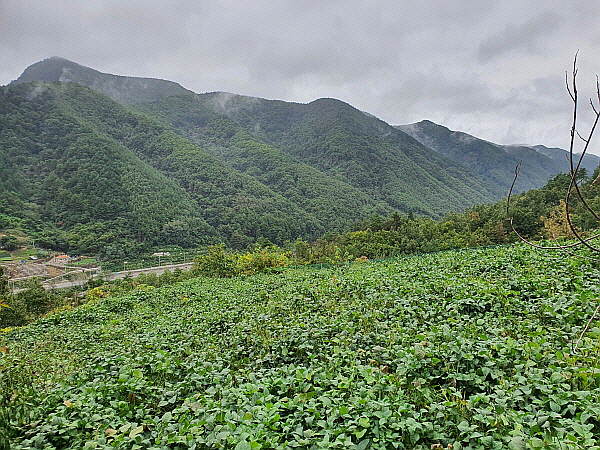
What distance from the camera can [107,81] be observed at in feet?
614

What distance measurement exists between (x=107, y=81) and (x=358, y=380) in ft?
760

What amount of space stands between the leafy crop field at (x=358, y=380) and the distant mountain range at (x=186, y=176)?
35.2m

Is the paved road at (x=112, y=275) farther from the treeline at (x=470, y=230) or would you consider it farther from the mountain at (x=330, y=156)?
the mountain at (x=330, y=156)

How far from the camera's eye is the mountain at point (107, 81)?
6745 inches

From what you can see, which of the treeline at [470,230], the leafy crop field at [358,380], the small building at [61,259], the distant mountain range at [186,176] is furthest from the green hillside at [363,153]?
the leafy crop field at [358,380]

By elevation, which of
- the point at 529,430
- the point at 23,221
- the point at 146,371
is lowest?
the point at 23,221

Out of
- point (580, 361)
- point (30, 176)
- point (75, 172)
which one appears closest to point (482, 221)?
point (580, 361)

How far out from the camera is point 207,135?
136m

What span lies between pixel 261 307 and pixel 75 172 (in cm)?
8683

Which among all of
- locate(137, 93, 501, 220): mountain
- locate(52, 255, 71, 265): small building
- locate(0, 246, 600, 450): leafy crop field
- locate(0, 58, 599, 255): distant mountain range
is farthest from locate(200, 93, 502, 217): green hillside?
locate(0, 246, 600, 450): leafy crop field

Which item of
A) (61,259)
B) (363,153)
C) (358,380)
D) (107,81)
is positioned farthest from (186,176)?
(107,81)

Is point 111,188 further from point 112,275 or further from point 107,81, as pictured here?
point 107,81

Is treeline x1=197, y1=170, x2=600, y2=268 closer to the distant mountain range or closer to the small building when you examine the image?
the distant mountain range

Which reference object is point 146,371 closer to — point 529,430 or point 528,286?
point 529,430
